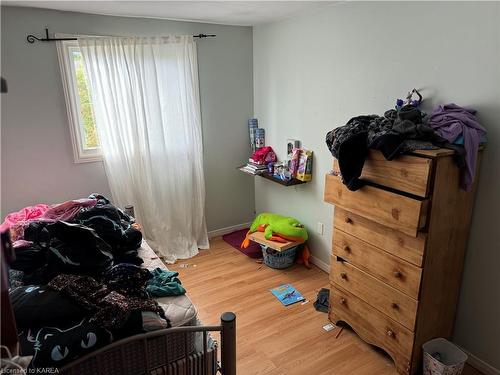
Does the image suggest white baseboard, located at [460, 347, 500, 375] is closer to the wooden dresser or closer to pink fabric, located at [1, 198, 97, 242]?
the wooden dresser

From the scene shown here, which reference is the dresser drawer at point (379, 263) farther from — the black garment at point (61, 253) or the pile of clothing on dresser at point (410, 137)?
the black garment at point (61, 253)

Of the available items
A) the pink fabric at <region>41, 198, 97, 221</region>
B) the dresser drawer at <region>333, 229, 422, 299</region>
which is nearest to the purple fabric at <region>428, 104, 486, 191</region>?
the dresser drawer at <region>333, 229, 422, 299</region>

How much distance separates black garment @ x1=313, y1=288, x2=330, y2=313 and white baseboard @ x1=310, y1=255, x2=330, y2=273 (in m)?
0.39

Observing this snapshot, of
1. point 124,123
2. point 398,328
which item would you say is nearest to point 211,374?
point 398,328

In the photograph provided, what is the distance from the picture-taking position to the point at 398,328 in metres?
1.97

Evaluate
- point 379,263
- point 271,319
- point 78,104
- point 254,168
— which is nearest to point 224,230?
point 254,168

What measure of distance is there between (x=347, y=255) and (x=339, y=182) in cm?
49

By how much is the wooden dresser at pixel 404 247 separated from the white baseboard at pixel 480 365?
0.19 meters

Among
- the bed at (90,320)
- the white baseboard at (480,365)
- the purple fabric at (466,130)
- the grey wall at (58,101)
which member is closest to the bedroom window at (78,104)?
the grey wall at (58,101)

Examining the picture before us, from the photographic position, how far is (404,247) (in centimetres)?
186

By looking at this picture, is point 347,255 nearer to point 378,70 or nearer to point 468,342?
point 468,342

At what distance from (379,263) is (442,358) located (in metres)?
0.67

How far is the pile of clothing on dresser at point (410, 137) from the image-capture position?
5.64 ft

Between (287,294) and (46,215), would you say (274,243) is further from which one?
(46,215)
